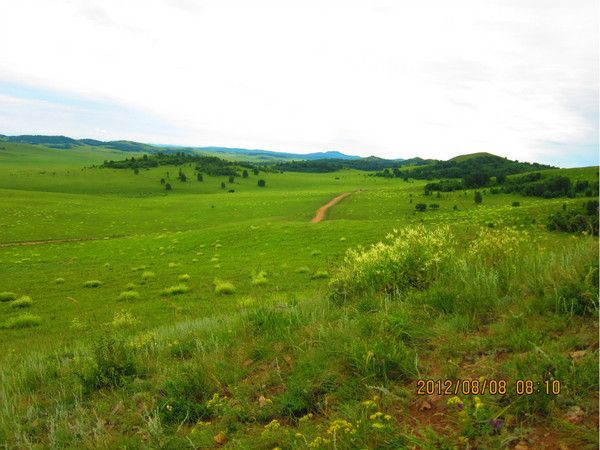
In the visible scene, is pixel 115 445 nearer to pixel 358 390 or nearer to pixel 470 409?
pixel 358 390

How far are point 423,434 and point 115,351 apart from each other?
5462 mm

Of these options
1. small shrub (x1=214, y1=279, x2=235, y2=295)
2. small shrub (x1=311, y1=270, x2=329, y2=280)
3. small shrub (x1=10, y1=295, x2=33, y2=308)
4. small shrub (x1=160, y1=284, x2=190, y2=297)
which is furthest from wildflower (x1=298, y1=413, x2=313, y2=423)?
small shrub (x1=10, y1=295, x2=33, y2=308)

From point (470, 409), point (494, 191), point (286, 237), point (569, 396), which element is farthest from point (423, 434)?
point (494, 191)

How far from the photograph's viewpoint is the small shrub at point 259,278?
2288 centimetres

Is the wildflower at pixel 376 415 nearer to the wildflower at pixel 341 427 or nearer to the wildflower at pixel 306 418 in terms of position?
the wildflower at pixel 341 427

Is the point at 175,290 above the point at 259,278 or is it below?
below

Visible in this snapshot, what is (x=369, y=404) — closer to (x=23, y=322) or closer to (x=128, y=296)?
(x=23, y=322)

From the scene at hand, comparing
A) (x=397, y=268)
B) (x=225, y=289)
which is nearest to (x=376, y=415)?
(x=397, y=268)

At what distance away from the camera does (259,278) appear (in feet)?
77.6

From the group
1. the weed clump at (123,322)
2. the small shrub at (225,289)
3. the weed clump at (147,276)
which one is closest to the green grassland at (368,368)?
the weed clump at (123,322)

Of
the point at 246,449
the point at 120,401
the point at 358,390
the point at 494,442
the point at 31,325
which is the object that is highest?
the point at 494,442

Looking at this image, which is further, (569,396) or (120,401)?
(120,401)

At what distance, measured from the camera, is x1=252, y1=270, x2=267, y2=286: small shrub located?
2288 centimetres

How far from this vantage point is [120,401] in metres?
5.47
